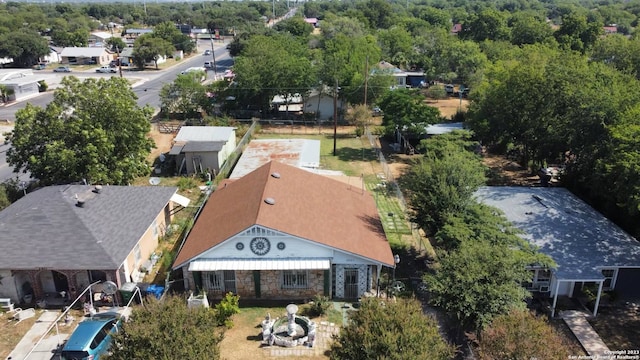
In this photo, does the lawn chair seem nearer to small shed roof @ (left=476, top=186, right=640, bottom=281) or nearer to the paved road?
the paved road

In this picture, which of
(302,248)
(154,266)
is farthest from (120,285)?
(302,248)

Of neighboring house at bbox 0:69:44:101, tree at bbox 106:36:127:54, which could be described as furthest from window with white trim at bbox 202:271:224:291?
tree at bbox 106:36:127:54

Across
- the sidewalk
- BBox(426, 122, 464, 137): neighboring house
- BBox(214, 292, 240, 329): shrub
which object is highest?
BBox(426, 122, 464, 137): neighboring house

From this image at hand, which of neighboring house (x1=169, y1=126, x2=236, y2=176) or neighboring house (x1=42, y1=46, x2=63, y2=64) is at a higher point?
neighboring house (x1=42, y1=46, x2=63, y2=64)

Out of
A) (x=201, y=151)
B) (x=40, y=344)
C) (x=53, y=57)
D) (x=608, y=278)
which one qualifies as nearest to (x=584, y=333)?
(x=608, y=278)

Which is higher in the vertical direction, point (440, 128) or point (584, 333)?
point (440, 128)

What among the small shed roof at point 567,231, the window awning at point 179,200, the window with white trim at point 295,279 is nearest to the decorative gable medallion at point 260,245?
the window with white trim at point 295,279

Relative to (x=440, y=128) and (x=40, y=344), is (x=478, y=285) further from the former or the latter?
(x=440, y=128)

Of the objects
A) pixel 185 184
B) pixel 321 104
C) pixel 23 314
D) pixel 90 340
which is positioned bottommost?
pixel 23 314
